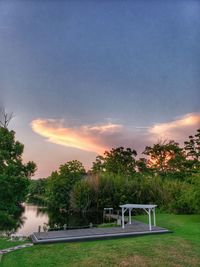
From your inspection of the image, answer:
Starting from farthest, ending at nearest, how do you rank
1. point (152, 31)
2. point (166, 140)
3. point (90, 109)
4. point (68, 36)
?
1. point (166, 140)
2. point (90, 109)
3. point (68, 36)
4. point (152, 31)

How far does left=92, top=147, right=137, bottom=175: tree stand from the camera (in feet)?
126

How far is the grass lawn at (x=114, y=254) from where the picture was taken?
7770 millimetres

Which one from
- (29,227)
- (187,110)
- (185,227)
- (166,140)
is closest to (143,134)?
(187,110)

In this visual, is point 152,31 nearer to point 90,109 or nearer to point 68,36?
point 68,36

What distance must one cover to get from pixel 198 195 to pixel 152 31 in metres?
11.4

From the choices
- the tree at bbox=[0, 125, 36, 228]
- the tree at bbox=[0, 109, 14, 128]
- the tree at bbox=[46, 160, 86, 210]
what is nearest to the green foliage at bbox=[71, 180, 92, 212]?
the tree at bbox=[46, 160, 86, 210]

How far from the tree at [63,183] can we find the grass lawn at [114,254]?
1724 centimetres

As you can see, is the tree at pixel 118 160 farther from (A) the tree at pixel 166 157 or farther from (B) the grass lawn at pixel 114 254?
(B) the grass lawn at pixel 114 254

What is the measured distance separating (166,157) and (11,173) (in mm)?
24096

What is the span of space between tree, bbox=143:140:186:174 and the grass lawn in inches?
953

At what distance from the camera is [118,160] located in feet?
130

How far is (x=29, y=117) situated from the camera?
16.2 meters

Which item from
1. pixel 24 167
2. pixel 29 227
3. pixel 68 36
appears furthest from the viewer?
pixel 29 227

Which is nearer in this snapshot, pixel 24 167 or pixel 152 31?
pixel 152 31
